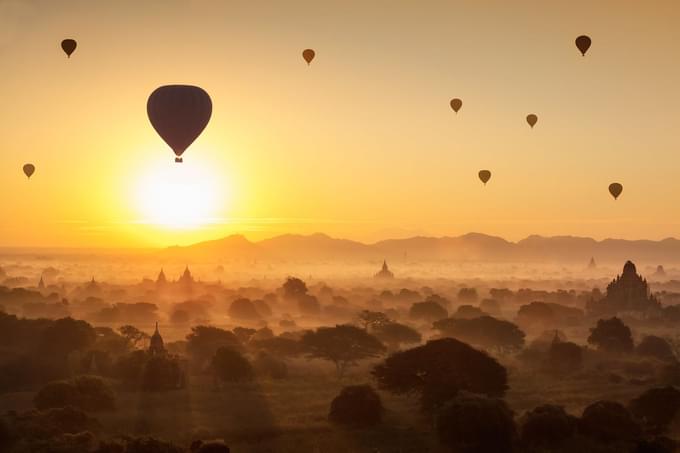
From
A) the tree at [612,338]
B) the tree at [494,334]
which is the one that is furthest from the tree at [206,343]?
the tree at [612,338]

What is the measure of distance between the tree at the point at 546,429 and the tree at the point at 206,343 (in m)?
43.6

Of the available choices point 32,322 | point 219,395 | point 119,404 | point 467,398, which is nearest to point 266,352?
point 219,395

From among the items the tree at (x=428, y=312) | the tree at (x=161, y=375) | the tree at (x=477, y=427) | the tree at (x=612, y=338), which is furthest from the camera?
the tree at (x=428, y=312)

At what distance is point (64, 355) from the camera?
83.1 m

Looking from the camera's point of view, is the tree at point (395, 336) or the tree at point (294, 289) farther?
the tree at point (294, 289)

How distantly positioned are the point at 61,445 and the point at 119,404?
59.7 ft

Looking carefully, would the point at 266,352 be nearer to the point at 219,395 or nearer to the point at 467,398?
the point at 219,395

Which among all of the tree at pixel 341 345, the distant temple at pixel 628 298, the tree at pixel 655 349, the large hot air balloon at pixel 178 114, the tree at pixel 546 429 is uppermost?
the large hot air balloon at pixel 178 114

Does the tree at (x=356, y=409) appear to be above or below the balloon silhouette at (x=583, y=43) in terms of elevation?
below

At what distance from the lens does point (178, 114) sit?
76.6m

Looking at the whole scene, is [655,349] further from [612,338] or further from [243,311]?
[243,311]

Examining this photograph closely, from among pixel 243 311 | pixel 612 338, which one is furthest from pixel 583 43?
pixel 243 311

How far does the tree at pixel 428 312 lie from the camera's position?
5591 inches

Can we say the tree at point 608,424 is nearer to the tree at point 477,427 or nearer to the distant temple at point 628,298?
the tree at point 477,427
